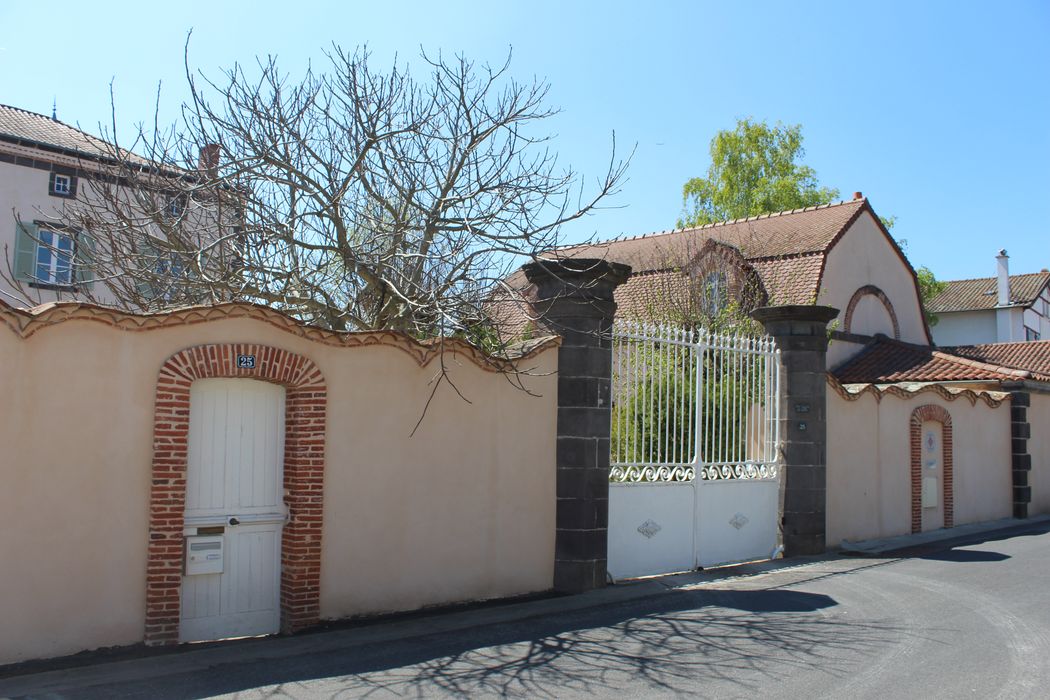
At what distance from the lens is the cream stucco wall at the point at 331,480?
577cm

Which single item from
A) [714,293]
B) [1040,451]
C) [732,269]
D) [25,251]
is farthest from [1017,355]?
[25,251]

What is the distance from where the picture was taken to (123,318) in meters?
6.14

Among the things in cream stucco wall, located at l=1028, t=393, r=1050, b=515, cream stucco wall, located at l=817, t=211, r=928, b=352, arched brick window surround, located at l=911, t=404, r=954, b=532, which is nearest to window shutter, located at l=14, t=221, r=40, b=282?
cream stucco wall, located at l=817, t=211, r=928, b=352

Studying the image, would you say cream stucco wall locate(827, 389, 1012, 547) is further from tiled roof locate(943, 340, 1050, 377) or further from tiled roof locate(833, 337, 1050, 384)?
tiled roof locate(943, 340, 1050, 377)

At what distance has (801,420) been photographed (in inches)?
447

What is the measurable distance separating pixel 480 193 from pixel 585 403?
8.30 feet

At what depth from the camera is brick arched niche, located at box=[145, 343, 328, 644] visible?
6227 mm

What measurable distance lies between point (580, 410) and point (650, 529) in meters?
1.76

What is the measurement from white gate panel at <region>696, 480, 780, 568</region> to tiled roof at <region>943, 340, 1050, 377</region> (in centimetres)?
1199

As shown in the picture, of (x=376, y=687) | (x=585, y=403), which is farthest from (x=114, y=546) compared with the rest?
(x=585, y=403)

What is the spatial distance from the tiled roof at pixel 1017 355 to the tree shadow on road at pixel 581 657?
1553 centimetres

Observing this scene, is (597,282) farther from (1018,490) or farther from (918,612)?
(1018,490)

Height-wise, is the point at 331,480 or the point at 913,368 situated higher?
the point at 913,368

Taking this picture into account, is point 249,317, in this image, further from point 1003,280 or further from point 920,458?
point 1003,280
